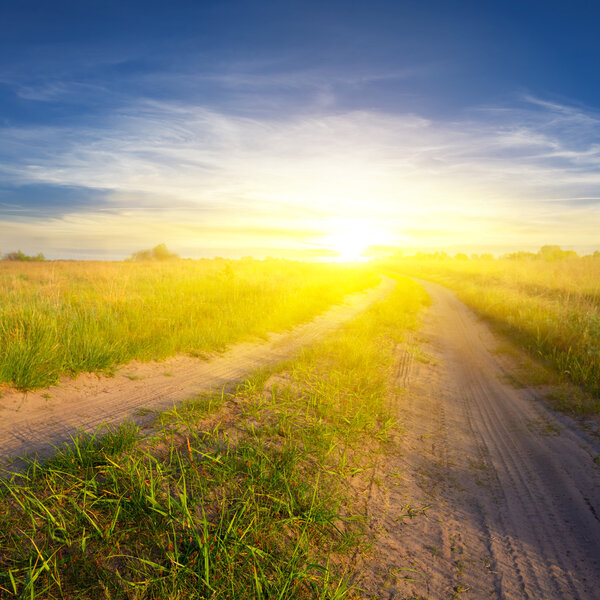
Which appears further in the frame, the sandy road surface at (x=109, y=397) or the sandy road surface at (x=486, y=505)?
the sandy road surface at (x=109, y=397)

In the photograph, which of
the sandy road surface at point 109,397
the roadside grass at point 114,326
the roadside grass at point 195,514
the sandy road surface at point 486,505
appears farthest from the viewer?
the roadside grass at point 114,326

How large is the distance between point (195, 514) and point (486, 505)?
2.83 metres

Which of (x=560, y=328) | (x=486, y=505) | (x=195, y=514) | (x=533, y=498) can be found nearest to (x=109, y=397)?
(x=195, y=514)

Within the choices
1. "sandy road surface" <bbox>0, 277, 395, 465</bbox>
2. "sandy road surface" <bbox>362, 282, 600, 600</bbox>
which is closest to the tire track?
"sandy road surface" <bbox>362, 282, 600, 600</bbox>

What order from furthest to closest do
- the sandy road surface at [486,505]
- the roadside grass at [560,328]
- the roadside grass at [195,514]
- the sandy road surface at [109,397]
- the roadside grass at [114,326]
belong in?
1. the roadside grass at [560,328]
2. the roadside grass at [114,326]
3. the sandy road surface at [109,397]
4. the sandy road surface at [486,505]
5. the roadside grass at [195,514]

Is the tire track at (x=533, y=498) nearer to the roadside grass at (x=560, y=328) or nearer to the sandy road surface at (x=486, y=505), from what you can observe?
the sandy road surface at (x=486, y=505)

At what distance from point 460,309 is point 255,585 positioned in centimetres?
1615

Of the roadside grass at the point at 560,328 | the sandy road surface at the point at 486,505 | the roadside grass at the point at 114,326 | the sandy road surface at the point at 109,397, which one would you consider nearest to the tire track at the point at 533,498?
the sandy road surface at the point at 486,505

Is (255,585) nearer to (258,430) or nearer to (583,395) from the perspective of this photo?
(258,430)

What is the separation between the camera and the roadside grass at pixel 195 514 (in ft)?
7.05

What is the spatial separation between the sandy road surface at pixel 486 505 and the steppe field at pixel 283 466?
18 millimetres

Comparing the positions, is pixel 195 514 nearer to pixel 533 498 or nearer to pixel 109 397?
pixel 109 397

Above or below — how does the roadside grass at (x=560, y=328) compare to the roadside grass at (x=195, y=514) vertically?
above

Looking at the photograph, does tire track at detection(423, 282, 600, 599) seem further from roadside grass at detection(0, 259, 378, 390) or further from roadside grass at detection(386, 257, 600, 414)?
roadside grass at detection(0, 259, 378, 390)
